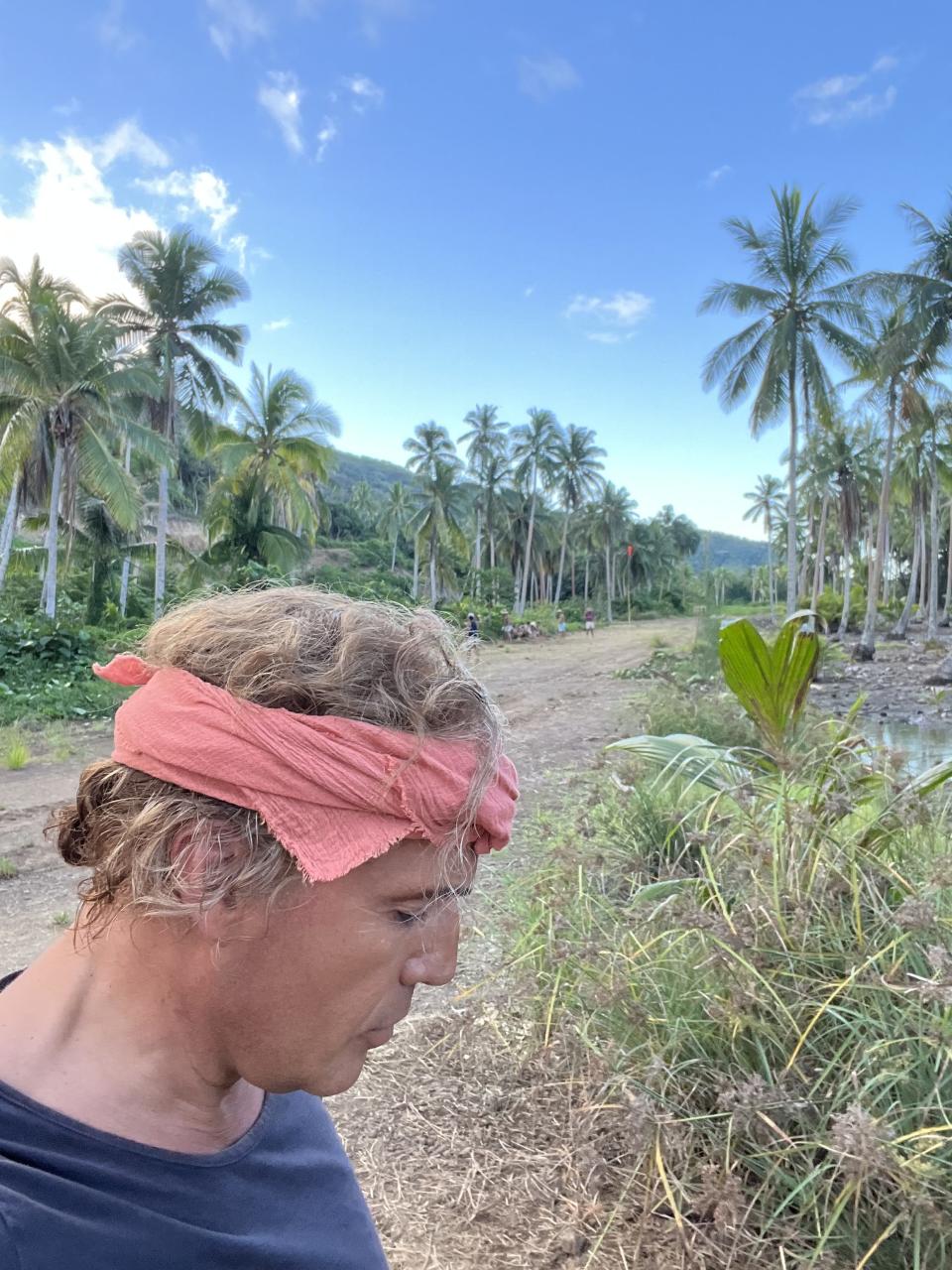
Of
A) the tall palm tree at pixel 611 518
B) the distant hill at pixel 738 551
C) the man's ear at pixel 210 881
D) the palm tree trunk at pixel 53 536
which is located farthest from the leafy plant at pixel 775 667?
the distant hill at pixel 738 551

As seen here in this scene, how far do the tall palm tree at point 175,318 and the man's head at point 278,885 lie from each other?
72.2ft

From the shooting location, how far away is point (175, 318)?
2300cm

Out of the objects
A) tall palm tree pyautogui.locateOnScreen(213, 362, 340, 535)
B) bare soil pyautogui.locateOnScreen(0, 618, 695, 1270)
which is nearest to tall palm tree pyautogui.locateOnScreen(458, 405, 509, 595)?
tall palm tree pyautogui.locateOnScreen(213, 362, 340, 535)

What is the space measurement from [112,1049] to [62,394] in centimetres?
1988

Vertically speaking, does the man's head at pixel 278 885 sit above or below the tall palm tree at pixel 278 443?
below

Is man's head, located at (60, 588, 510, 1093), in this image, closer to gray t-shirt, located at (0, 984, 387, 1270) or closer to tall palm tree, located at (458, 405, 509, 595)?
gray t-shirt, located at (0, 984, 387, 1270)

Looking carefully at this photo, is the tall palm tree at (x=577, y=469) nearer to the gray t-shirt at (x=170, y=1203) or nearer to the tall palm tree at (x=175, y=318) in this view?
the tall palm tree at (x=175, y=318)

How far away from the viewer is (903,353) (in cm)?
2388

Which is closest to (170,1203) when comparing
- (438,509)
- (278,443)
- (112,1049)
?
(112,1049)

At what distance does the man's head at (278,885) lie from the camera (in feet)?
2.69

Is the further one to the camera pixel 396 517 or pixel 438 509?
pixel 396 517

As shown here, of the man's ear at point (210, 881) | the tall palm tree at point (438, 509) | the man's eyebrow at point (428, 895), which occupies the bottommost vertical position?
the man's eyebrow at point (428, 895)

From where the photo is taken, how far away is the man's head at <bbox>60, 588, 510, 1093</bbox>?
32.2 inches

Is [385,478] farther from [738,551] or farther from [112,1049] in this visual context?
[112,1049]
